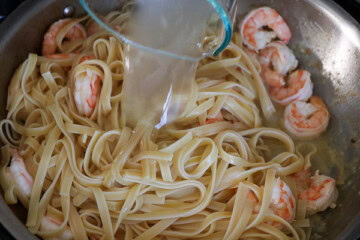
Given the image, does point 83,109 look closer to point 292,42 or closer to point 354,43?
point 292,42

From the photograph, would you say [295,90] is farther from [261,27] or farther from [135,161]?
[135,161]

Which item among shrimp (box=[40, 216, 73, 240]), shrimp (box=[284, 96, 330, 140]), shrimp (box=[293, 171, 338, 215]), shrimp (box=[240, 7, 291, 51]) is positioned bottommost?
shrimp (box=[40, 216, 73, 240])

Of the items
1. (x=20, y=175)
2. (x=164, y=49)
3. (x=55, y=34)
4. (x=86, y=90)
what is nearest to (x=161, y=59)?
(x=164, y=49)

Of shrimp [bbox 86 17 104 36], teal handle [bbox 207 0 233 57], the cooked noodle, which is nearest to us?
teal handle [bbox 207 0 233 57]

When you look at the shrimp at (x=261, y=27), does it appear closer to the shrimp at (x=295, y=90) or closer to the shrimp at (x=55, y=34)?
the shrimp at (x=295, y=90)

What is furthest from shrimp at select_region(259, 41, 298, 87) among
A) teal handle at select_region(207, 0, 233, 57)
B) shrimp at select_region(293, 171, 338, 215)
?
teal handle at select_region(207, 0, 233, 57)

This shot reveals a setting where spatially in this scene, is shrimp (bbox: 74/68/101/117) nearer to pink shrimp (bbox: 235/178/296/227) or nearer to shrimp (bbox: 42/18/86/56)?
shrimp (bbox: 42/18/86/56)
